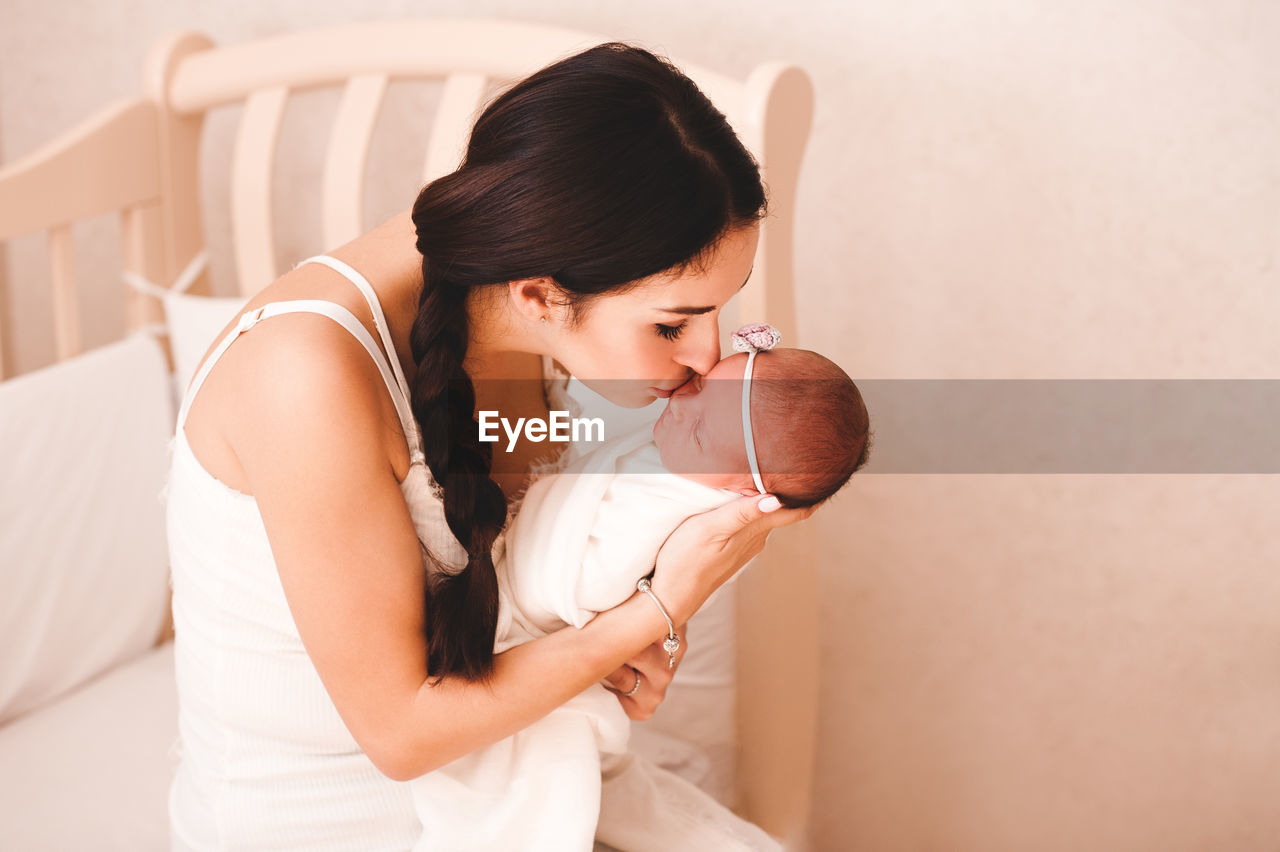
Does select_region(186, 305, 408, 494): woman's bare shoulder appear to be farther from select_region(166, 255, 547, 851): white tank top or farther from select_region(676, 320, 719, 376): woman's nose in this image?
select_region(676, 320, 719, 376): woman's nose

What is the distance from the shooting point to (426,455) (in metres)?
0.90

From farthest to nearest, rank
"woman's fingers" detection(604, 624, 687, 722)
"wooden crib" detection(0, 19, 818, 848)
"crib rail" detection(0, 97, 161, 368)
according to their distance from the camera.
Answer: "crib rail" detection(0, 97, 161, 368) → "wooden crib" detection(0, 19, 818, 848) → "woman's fingers" detection(604, 624, 687, 722)

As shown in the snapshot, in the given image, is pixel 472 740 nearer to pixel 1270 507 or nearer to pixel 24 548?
pixel 24 548

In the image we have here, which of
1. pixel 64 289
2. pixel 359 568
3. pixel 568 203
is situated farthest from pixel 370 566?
pixel 64 289

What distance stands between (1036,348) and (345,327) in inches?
37.0

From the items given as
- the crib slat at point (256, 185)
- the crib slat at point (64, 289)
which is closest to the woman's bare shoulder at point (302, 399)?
the crib slat at point (256, 185)

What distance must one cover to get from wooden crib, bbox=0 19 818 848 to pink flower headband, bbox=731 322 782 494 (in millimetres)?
249

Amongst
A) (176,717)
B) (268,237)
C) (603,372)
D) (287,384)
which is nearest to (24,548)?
(176,717)

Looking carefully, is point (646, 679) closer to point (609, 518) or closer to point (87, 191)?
point (609, 518)

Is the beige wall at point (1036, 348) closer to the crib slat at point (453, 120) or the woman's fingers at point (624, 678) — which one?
the crib slat at point (453, 120)

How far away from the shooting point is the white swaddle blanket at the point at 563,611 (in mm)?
904

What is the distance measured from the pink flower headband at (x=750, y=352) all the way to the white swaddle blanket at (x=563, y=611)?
51 mm

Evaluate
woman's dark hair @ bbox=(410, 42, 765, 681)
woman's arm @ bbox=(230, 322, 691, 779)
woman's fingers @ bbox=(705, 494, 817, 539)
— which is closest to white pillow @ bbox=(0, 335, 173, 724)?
woman's arm @ bbox=(230, 322, 691, 779)

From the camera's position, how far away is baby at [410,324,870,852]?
2.83ft
